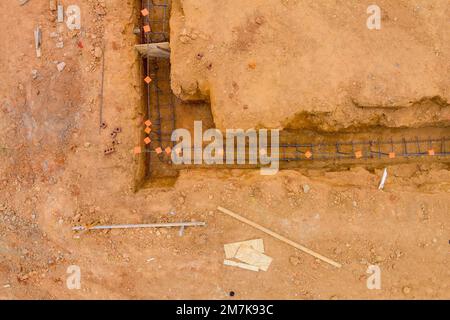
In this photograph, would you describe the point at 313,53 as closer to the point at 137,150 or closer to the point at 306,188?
the point at 306,188

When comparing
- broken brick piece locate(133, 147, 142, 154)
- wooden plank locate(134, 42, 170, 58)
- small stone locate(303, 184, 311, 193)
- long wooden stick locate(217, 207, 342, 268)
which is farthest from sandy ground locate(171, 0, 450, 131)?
long wooden stick locate(217, 207, 342, 268)

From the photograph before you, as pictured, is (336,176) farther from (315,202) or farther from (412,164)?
(412,164)

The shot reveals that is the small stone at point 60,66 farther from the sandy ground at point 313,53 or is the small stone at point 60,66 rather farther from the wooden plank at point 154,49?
the sandy ground at point 313,53

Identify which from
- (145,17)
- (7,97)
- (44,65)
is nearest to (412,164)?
(145,17)

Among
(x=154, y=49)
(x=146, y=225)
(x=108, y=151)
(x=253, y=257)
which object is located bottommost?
(x=253, y=257)

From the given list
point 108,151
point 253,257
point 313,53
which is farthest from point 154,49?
point 253,257

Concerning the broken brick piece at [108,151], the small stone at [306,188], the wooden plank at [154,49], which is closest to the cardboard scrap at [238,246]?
the small stone at [306,188]

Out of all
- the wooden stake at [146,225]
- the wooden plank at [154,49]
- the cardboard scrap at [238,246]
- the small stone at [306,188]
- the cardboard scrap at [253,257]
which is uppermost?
the wooden plank at [154,49]
